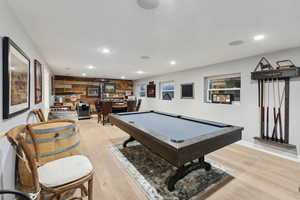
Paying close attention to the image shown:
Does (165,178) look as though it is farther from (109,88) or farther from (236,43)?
(109,88)

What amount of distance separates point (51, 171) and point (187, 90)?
174 inches

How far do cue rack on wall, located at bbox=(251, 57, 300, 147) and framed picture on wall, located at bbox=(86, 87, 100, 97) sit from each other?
7.02m

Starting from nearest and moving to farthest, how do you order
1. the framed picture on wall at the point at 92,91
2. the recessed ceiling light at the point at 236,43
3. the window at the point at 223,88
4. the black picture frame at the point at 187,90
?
the recessed ceiling light at the point at 236,43, the window at the point at 223,88, the black picture frame at the point at 187,90, the framed picture on wall at the point at 92,91

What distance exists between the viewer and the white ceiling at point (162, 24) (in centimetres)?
143

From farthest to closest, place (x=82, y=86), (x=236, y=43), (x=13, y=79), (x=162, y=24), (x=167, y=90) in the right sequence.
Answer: (x=82, y=86)
(x=167, y=90)
(x=236, y=43)
(x=162, y=24)
(x=13, y=79)

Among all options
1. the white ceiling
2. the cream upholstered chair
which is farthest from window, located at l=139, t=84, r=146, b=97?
the cream upholstered chair

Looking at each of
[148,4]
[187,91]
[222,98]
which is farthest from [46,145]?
[187,91]

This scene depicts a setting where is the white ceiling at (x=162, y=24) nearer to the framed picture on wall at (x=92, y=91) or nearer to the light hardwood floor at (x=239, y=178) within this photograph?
the light hardwood floor at (x=239, y=178)

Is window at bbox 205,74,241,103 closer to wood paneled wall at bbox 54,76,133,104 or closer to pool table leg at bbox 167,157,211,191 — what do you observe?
pool table leg at bbox 167,157,211,191

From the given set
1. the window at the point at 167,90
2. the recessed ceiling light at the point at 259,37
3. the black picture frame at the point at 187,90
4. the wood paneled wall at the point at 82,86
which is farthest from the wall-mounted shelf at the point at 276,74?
the wood paneled wall at the point at 82,86

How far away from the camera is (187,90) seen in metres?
4.86

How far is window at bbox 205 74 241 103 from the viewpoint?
3643mm

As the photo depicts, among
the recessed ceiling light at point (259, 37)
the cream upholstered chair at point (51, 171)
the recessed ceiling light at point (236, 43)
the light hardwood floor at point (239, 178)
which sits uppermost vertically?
the recessed ceiling light at point (236, 43)

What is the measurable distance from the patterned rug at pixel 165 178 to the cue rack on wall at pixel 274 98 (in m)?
1.62
